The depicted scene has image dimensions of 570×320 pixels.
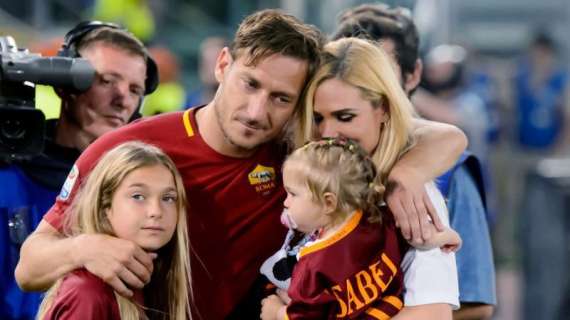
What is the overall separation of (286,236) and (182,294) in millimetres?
399

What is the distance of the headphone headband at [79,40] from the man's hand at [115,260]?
3.51ft

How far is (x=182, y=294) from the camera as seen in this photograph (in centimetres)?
446

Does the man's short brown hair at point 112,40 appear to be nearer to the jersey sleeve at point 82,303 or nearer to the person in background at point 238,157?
the person in background at point 238,157

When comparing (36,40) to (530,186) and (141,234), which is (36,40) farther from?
(141,234)

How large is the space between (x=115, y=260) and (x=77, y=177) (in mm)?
422

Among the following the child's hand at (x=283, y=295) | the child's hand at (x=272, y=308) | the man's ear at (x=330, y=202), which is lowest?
the child's hand at (x=272, y=308)

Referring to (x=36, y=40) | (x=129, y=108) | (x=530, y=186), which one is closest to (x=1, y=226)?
(x=129, y=108)

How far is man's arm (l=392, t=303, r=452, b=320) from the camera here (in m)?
4.12

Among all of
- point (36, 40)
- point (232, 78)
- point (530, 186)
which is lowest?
point (530, 186)

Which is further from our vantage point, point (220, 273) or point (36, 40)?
point (36, 40)

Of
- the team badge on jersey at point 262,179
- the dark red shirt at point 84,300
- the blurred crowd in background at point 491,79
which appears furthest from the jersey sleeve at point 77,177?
the blurred crowd in background at point 491,79

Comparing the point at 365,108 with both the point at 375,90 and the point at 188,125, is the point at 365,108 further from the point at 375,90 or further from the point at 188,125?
the point at 188,125

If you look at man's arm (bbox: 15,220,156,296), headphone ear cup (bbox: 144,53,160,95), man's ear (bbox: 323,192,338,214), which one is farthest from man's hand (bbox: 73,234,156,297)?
headphone ear cup (bbox: 144,53,160,95)

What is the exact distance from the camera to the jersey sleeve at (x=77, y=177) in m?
4.54
